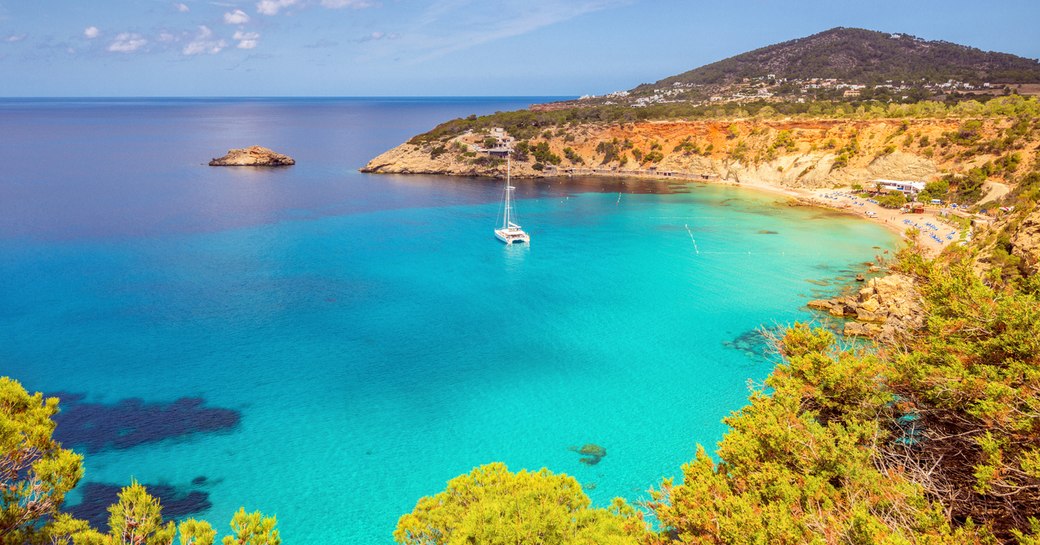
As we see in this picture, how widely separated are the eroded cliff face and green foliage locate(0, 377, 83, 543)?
3388 inches

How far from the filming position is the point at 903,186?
226 ft

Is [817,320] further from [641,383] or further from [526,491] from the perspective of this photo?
[526,491]

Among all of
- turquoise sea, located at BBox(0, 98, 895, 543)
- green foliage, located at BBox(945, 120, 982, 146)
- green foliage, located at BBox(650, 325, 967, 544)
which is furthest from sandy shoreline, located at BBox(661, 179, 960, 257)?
green foliage, located at BBox(650, 325, 967, 544)

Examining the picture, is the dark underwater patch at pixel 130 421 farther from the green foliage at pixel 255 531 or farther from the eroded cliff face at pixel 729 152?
the eroded cliff face at pixel 729 152

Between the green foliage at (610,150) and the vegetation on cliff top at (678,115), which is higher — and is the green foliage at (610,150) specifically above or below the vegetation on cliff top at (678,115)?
below

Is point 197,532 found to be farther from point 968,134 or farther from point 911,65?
point 911,65

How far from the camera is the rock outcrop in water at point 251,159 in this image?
10225 centimetres

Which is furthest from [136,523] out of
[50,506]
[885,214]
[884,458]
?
[885,214]

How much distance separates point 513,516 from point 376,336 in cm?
2325

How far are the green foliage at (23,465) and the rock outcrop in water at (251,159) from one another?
336 ft

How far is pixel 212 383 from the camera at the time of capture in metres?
26.6

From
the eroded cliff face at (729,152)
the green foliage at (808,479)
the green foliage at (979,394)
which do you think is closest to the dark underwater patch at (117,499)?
the green foliage at (808,479)

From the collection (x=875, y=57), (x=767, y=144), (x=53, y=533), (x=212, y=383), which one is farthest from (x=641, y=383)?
(x=875, y=57)

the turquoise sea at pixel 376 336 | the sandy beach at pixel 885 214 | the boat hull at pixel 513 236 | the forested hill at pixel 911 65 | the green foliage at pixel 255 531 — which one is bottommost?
the turquoise sea at pixel 376 336
